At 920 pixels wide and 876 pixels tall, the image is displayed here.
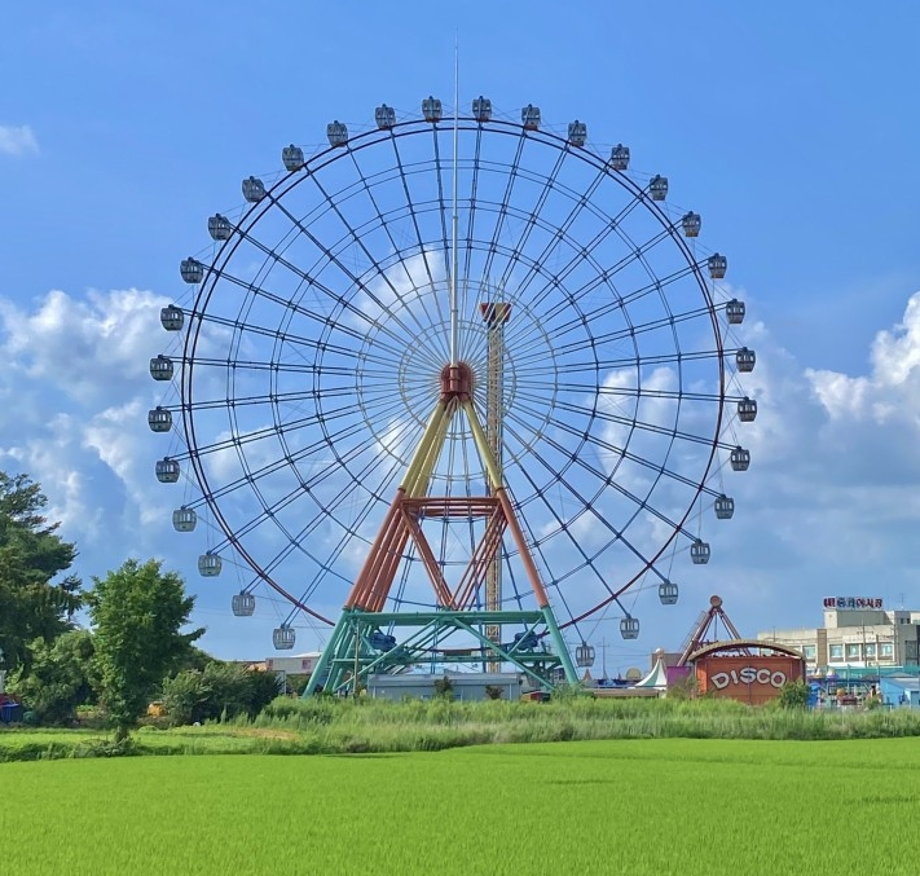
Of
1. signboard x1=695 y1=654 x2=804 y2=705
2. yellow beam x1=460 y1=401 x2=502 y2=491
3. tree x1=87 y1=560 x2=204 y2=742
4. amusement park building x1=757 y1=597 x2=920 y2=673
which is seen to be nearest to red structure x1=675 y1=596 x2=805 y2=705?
signboard x1=695 y1=654 x2=804 y2=705

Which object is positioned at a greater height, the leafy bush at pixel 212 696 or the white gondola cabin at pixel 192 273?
the white gondola cabin at pixel 192 273

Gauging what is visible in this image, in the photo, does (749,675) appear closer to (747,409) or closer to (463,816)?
(747,409)

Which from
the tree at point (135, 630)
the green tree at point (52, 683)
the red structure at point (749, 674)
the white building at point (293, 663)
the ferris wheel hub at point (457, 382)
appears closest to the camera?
the tree at point (135, 630)

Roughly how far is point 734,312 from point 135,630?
82.2 feet

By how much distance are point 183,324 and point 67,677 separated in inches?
547

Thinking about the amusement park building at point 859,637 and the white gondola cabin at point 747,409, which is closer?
the white gondola cabin at point 747,409

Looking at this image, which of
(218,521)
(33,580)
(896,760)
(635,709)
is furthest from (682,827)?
(33,580)

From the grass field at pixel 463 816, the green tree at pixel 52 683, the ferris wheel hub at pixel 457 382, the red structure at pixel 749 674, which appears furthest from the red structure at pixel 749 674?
the grass field at pixel 463 816

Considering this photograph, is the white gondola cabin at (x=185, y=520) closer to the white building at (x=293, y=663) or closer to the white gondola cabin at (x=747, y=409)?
the white gondola cabin at (x=747, y=409)

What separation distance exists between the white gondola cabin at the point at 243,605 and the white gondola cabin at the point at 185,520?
116 inches

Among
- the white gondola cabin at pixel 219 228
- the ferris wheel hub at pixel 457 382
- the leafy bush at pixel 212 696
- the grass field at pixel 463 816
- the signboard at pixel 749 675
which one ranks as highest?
the white gondola cabin at pixel 219 228

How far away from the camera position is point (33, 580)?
6178cm

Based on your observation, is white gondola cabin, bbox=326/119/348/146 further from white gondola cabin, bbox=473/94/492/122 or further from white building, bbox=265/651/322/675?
white building, bbox=265/651/322/675

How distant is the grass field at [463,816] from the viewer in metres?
16.2
